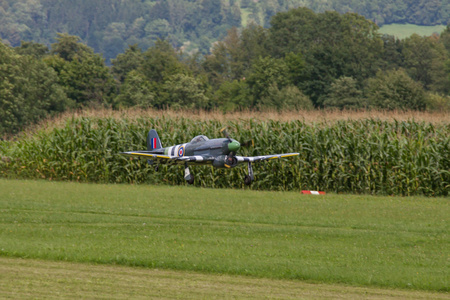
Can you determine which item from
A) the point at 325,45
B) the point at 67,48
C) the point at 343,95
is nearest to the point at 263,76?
the point at 343,95

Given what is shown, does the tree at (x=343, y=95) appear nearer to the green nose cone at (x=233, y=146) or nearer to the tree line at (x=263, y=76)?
the tree line at (x=263, y=76)

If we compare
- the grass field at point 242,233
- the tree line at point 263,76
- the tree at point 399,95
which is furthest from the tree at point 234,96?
the grass field at point 242,233

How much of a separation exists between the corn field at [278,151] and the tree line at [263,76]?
18.4 m

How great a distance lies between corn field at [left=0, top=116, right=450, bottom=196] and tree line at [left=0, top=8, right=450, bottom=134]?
18385 mm

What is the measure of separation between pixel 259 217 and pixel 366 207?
4578 millimetres

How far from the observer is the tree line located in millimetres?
63406

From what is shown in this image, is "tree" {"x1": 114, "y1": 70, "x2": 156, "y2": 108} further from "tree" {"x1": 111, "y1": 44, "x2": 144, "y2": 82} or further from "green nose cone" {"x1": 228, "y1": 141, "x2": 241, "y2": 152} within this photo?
"green nose cone" {"x1": 228, "y1": 141, "x2": 241, "y2": 152}

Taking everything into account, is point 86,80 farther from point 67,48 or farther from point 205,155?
point 205,155

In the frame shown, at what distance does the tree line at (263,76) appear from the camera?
63.4 m

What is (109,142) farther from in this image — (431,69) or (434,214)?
(431,69)

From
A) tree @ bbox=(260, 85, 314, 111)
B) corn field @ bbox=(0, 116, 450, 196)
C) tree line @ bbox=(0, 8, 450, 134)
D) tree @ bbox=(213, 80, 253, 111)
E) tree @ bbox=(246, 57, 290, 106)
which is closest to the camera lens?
corn field @ bbox=(0, 116, 450, 196)

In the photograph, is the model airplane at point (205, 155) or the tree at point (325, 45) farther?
the tree at point (325, 45)

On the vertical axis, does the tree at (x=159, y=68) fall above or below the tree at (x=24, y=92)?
above

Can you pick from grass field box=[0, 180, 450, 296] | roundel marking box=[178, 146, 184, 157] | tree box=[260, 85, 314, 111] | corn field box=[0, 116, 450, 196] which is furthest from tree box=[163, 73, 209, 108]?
roundel marking box=[178, 146, 184, 157]
